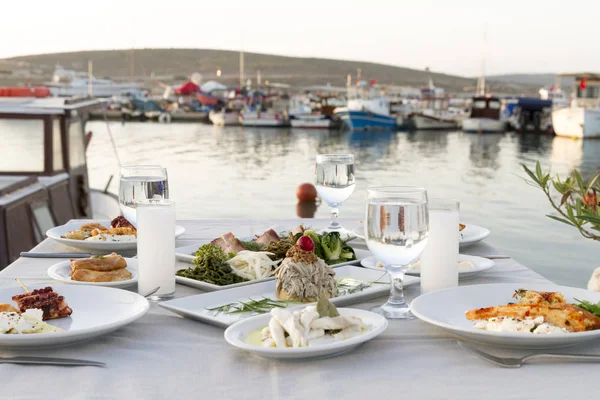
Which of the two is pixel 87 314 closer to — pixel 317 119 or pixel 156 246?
pixel 156 246

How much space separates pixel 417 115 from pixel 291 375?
6987 cm

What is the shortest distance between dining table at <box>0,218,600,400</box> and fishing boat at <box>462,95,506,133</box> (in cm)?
6563

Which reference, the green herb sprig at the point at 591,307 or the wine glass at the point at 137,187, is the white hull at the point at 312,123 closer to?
the wine glass at the point at 137,187

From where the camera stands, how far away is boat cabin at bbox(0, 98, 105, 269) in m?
6.83

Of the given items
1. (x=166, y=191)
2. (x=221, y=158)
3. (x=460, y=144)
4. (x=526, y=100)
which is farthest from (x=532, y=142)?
(x=166, y=191)

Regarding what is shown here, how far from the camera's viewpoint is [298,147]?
48531 millimetres

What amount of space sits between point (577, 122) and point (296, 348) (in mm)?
58328

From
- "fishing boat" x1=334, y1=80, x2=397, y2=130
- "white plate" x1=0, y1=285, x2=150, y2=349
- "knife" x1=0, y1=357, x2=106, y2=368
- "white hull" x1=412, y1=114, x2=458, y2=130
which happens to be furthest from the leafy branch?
"white hull" x1=412, y1=114, x2=458, y2=130

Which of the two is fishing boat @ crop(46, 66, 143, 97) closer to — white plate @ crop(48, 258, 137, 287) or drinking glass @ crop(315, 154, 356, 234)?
drinking glass @ crop(315, 154, 356, 234)

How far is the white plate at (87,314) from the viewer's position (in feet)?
5.93

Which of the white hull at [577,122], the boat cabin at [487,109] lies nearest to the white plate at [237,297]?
the white hull at [577,122]

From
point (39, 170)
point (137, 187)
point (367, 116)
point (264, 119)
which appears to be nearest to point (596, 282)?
point (137, 187)

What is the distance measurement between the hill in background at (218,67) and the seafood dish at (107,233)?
14499 cm

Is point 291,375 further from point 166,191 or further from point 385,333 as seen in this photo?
point 166,191
